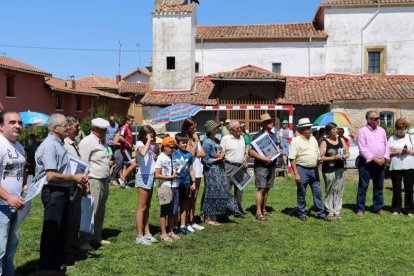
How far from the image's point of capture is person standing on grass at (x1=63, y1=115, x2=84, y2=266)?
584 cm

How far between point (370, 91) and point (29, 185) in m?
23.2

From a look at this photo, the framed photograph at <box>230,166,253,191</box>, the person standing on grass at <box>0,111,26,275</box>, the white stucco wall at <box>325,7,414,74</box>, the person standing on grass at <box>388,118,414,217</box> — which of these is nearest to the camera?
the person standing on grass at <box>0,111,26,275</box>

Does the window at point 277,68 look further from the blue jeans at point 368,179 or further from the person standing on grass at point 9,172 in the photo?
the person standing on grass at point 9,172

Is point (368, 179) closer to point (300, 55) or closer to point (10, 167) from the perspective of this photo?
point (10, 167)

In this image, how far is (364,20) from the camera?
26.8m

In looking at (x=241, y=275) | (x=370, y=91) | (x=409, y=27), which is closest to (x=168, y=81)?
(x=370, y=91)

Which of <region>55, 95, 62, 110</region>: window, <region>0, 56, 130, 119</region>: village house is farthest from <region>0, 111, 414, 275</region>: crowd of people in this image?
<region>55, 95, 62, 110</region>: window

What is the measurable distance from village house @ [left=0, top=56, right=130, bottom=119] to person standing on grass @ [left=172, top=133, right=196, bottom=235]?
23377 mm

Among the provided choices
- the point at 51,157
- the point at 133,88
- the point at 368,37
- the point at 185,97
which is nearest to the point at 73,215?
the point at 51,157

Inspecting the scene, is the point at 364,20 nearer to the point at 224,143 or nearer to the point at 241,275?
the point at 224,143

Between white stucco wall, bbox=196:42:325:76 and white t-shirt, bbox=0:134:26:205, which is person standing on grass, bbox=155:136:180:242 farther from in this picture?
white stucco wall, bbox=196:42:325:76

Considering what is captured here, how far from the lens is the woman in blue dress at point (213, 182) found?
8.34m

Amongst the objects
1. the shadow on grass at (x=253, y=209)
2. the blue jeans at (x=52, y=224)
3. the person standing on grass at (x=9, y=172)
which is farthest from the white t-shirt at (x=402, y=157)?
the person standing on grass at (x=9, y=172)

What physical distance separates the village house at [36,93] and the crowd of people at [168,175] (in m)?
23.0
